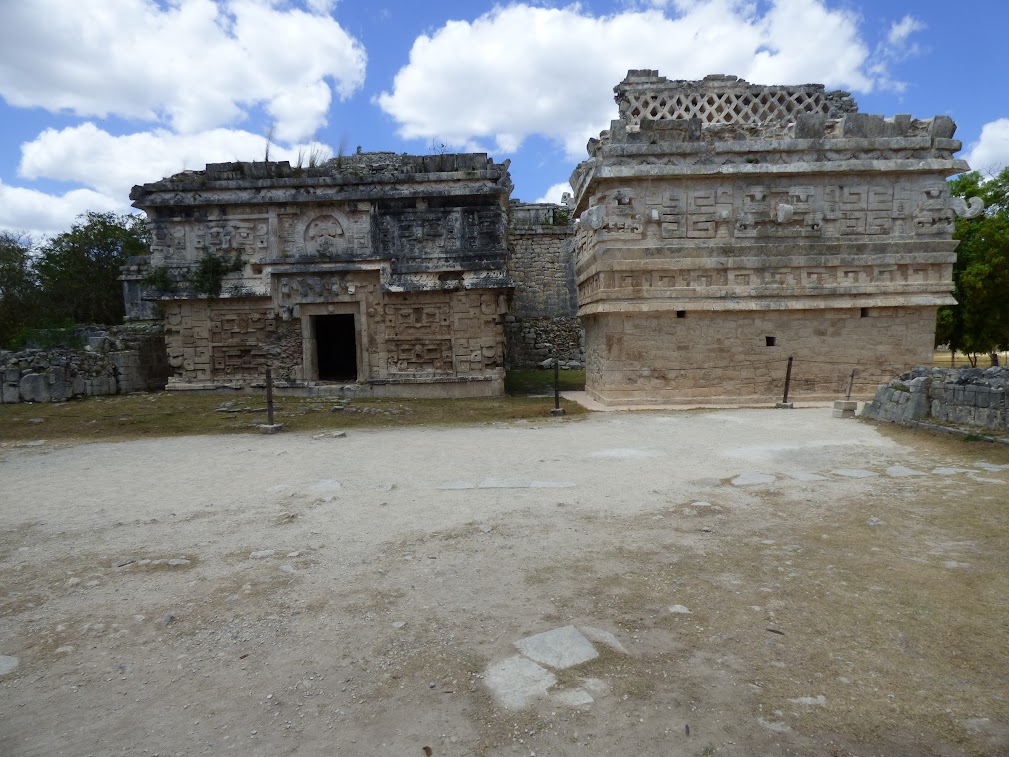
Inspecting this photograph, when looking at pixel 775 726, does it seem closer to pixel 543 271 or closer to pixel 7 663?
pixel 7 663

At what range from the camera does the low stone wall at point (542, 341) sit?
21766mm

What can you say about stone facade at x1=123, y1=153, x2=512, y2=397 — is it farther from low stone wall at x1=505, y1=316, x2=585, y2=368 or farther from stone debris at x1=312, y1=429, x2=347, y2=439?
low stone wall at x1=505, y1=316, x2=585, y2=368

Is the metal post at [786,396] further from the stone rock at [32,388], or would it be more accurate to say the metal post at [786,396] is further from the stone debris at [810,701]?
the stone rock at [32,388]

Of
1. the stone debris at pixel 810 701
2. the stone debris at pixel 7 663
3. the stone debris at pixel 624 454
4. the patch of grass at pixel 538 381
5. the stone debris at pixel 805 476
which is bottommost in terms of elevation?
the stone debris at pixel 7 663

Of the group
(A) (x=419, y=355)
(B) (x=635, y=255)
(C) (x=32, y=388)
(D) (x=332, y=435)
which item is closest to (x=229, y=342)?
(C) (x=32, y=388)

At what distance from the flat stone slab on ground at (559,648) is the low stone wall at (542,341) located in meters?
18.7

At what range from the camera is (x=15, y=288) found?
17.9 metres

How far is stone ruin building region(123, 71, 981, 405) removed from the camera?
10852 millimetres

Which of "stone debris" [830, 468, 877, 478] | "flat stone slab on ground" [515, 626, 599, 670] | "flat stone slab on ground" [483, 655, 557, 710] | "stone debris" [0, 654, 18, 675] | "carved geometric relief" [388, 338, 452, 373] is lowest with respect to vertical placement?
"stone debris" [0, 654, 18, 675]

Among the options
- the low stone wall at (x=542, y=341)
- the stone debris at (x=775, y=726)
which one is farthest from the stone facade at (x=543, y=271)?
the stone debris at (x=775, y=726)

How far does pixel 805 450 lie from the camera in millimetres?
6762

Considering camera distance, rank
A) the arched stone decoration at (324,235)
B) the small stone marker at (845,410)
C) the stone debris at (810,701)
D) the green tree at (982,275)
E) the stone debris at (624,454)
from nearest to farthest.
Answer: the stone debris at (810,701) → the stone debris at (624,454) → the small stone marker at (845,410) → the arched stone decoration at (324,235) → the green tree at (982,275)

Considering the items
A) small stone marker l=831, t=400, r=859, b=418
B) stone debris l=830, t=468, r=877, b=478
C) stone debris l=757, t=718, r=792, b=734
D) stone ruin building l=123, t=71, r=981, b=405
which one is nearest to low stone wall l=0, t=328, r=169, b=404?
stone ruin building l=123, t=71, r=981, b=405

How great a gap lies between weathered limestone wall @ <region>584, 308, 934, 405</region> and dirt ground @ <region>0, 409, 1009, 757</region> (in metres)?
4.91
